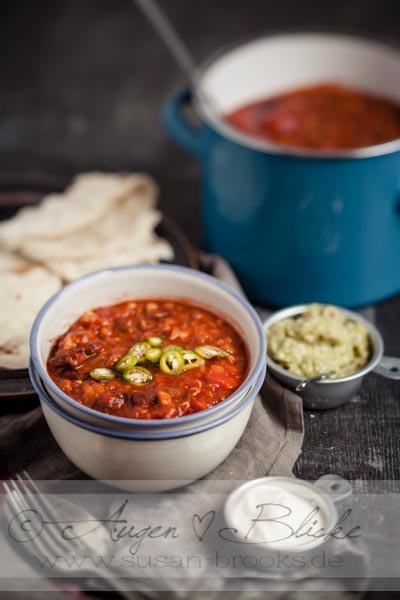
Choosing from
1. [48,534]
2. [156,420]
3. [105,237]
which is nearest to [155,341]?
[156,420]

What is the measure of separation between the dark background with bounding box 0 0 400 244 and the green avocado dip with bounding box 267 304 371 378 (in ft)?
5.93

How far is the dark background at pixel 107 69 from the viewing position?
547cm

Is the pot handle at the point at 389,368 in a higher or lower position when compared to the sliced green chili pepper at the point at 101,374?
lower

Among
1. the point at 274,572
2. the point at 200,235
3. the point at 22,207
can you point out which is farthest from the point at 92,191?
the point at 274,572

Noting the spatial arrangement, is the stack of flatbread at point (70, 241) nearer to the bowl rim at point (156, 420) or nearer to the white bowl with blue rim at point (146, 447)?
the bowl rim at point (156, 420)

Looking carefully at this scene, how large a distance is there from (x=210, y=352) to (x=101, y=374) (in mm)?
416

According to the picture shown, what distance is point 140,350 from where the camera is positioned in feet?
10.4

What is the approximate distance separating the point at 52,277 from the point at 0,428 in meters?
0.89

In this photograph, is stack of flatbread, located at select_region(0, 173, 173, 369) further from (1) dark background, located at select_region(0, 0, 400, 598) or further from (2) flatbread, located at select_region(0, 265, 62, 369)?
(1) dark background, located at select_region(0, 0, 400, 598)

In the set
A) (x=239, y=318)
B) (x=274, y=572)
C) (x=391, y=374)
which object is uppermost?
(x=239, y=318)

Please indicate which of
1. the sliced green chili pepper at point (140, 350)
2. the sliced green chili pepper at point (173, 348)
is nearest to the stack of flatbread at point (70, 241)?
the sliced green chili pepper at point (140, 350)

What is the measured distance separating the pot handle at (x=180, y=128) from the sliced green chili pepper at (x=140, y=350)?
56.6 inches

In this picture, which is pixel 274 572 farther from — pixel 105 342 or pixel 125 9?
pixel 125 9

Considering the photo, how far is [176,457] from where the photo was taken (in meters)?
2.92
